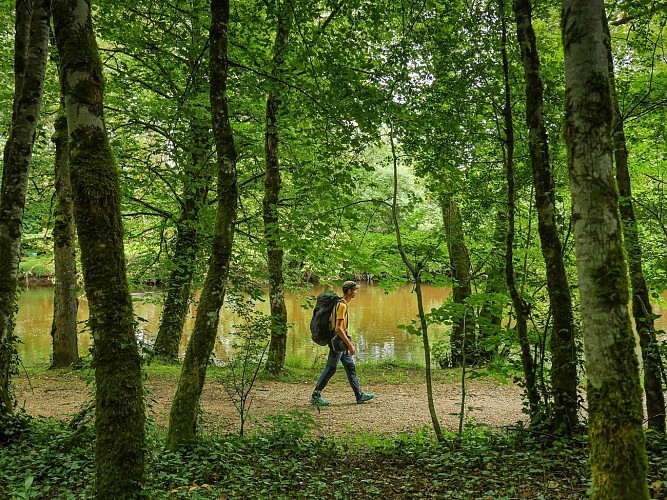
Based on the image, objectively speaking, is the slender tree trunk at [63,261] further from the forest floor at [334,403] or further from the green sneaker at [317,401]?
the green sneaker at [317,401]

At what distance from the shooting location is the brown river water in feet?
→ 47.6

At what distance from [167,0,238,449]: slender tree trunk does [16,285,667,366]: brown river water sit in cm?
371

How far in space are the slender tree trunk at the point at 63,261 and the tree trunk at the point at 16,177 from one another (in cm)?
535

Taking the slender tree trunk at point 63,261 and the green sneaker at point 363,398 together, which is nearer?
the green sneaker at point 363,398

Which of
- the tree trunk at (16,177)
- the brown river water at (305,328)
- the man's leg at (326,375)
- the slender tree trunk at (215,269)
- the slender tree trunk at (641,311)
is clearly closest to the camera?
the slender tree trunk at (215,269)

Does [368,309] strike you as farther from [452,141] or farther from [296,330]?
[452,141]

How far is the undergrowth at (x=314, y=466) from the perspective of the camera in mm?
3650

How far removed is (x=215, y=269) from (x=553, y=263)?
3.49 metres

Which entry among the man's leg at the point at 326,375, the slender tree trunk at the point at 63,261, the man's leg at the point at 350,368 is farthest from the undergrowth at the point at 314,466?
the slender tree trunk at the point at 63,261

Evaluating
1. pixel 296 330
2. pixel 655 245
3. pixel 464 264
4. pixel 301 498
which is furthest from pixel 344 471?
pixel 296 330

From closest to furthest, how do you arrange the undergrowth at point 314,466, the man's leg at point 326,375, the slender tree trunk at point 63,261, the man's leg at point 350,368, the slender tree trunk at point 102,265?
the slender tree trunk at point 102,265 < the undergrowth at point 314,466 < the man's leg at point 326,375 < the man's leg at point 350,368 < the slender tree trunk at point 63,261

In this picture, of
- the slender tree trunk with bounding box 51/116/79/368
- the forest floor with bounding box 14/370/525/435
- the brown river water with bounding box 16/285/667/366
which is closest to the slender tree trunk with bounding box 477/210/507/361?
the forest floor with bounding box 14/370/525/435

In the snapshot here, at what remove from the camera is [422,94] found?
218 inches

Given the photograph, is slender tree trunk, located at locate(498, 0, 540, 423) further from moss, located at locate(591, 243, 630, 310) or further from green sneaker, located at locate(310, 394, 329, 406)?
green sneaker, located at locate(310, 394, 329, 406)
